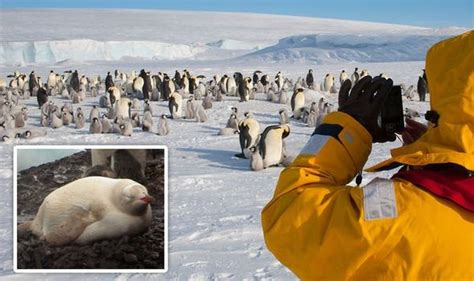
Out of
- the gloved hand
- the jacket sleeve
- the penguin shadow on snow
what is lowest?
the penguin shadow on snow

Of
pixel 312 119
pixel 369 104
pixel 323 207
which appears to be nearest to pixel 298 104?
pixel 312 119

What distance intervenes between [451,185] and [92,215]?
106cm

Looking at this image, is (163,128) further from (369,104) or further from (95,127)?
(369,104)

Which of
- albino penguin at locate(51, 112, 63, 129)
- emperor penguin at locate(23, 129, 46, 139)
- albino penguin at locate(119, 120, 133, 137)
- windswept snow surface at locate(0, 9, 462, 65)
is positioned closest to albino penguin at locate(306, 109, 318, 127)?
albino penguin at locate(119, 120, 133, 137)

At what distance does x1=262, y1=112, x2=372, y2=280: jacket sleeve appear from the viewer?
106 centimetres

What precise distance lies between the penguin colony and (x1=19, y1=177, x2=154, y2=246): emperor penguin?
619cm

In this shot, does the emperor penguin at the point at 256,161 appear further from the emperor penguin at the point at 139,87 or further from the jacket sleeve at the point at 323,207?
the emperor penguin at the point at 139,87

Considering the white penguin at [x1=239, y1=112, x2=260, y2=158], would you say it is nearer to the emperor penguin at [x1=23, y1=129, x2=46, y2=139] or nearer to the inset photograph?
the emperor penguin at [x1=23, y1=129, x2=46, y2=139]

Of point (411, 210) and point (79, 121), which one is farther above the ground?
point (411, 210)

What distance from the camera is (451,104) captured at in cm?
101

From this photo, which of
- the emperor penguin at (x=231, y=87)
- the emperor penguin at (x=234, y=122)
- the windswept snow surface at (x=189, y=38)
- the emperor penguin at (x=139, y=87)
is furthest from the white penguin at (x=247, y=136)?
the windswept snow surface at (x=189, y=38)

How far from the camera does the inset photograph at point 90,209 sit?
1743mm

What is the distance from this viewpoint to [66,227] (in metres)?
1.79

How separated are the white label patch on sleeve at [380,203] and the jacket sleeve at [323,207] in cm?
2
